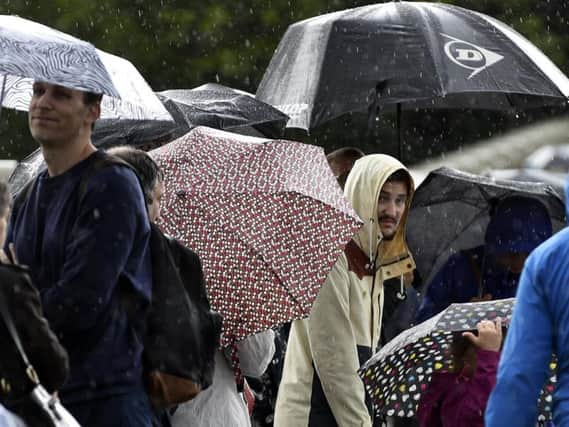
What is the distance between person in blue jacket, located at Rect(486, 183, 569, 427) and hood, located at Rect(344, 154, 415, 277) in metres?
3.91

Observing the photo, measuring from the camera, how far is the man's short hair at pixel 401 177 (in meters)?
9.92

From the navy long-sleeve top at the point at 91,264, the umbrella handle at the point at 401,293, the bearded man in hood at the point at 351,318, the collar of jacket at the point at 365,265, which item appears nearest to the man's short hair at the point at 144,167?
the navy long-sleeve top at the point at 91,264

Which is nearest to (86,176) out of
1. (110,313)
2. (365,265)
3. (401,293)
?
(110,313)

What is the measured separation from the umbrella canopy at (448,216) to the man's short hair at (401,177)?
545mm

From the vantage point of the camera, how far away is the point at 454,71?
34.2 feet

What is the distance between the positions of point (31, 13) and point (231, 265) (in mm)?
14066

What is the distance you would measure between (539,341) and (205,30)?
52.2 ft

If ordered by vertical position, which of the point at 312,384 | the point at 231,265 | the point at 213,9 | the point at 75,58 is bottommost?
the point at 213,9

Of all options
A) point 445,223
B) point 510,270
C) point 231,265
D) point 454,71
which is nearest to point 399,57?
point 454,71

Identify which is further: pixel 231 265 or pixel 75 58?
pixel 231 265

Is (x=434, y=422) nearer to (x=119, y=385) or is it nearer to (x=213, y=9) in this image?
(x=119, y=385)

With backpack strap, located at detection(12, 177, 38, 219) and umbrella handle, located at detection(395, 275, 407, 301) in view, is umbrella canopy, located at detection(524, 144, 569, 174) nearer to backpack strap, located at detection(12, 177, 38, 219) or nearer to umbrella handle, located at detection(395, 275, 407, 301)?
umbrella handle, located at detection(395, 275, 407, 301)

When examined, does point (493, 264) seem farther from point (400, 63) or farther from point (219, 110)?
point (219, 110)

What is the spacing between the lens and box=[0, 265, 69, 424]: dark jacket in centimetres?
529
